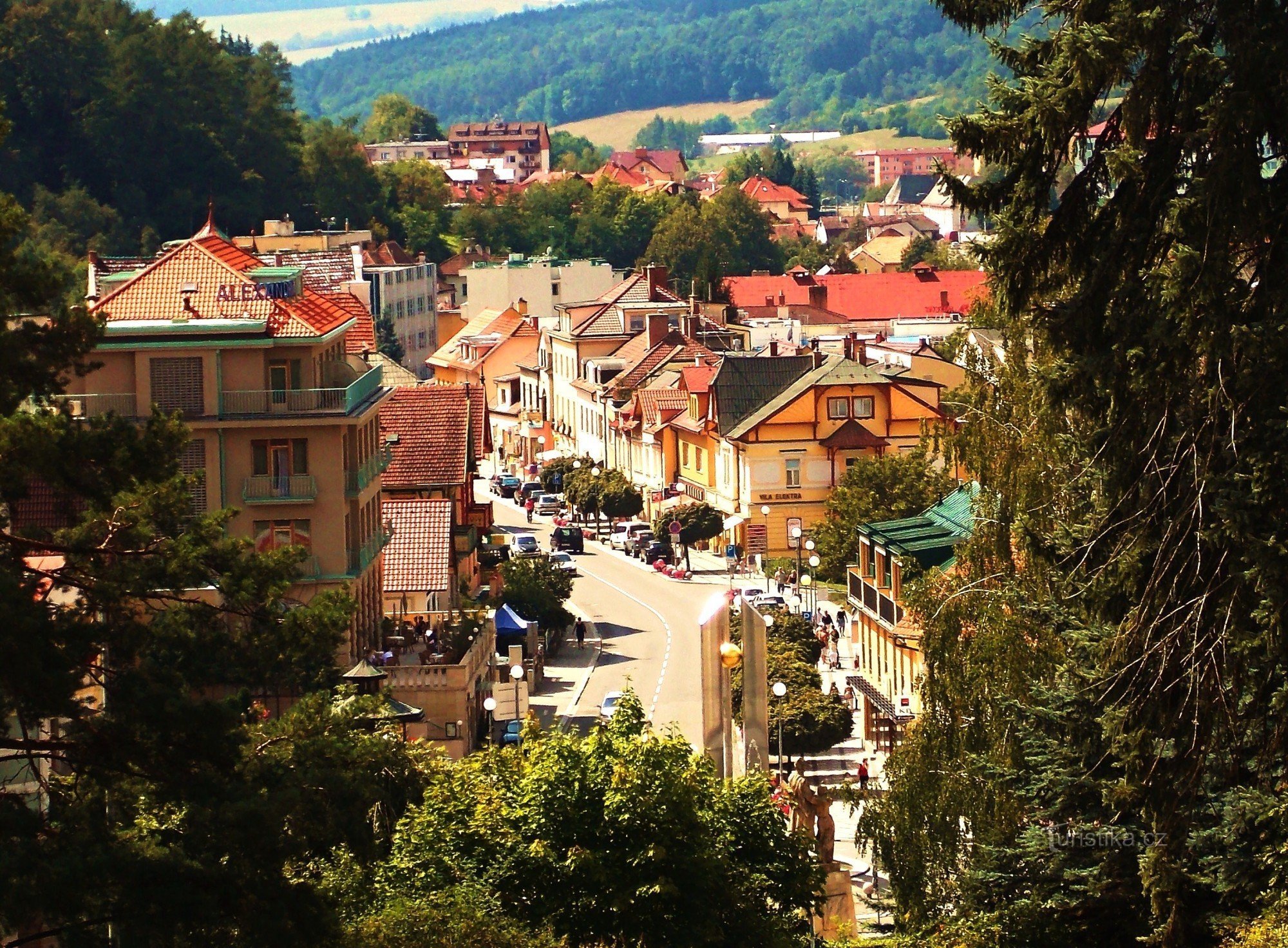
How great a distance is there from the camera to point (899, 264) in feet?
531

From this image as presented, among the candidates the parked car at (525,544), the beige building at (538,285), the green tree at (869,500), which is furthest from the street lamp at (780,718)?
the beige building at (538,285)

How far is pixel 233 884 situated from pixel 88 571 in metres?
2.64

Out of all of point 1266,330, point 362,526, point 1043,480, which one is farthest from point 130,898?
point 362,526

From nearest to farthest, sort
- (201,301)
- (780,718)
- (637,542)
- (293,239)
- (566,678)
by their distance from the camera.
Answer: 1. (201,301)
2. (780,718)
3. (566,678)
4. (637,542)
5. (293,239)

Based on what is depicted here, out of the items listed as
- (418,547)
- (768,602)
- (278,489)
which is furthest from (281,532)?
(768,602)

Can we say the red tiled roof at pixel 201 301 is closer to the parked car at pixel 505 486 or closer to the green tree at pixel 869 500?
the green tree at pixel 869 500

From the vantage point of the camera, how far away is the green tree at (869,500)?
181 ft

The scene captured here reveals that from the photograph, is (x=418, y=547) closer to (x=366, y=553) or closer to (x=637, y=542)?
(x=366, y=553)

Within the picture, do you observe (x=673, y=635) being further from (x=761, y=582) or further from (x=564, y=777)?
(x=564, y=777)

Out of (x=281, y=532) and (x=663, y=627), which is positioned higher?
(x=281, y=532)

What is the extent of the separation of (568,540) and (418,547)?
27599 millimetres

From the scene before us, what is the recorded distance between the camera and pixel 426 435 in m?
45.5

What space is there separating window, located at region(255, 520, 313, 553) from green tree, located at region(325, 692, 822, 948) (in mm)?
14565

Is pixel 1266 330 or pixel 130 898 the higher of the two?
pixel 1266 330
